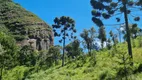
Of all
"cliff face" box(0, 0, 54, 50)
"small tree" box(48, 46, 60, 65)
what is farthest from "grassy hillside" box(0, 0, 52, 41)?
"small tree" box(48, 46, 60, 65)

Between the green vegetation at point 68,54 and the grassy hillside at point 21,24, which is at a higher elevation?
the grassy hillside at point 21,24

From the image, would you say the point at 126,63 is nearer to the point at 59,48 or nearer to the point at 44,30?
the point at 59,48

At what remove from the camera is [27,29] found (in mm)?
170500

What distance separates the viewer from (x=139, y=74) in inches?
1018

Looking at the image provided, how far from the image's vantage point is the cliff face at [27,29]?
16150 cm

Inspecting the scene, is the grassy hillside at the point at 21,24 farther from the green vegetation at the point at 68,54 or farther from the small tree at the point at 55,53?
the small tree at the point at 55,53

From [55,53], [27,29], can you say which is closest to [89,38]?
[55,53]

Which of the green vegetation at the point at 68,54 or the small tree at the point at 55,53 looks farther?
the small tree at the point at 55,53

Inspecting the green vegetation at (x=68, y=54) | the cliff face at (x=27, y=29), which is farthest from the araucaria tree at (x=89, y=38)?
the cliff face at (x=27, y=29)

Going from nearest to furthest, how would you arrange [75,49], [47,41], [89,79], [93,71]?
1. [89,79]
2. [93,71]
3. [75,49]
4. [47,41]

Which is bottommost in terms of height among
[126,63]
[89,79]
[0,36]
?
[89,79]

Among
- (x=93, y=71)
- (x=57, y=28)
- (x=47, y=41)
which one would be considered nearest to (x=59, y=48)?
(x=57, y=28)

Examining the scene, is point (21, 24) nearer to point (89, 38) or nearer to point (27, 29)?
point (27, 29)

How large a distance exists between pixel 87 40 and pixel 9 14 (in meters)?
128
